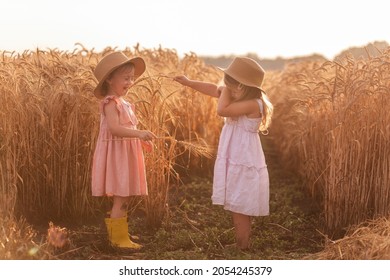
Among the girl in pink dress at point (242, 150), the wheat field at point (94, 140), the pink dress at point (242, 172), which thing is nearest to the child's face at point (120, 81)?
the wheat field at point (94, 140)

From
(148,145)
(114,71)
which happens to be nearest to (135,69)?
(114,71)

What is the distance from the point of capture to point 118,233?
516cm

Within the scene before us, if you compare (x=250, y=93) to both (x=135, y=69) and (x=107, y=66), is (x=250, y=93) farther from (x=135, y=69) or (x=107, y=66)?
(x=107, y=66)

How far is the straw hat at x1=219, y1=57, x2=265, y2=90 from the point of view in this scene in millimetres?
5113

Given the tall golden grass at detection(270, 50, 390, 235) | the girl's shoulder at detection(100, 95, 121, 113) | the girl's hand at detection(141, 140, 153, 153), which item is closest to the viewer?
the girl's shoulder at detection(100, 95, 121, 113)

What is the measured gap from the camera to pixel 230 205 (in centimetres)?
517

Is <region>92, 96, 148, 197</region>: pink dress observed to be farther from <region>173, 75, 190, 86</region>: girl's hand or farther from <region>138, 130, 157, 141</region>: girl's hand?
<region>173, 75, 190, 86</region>: girl's hand

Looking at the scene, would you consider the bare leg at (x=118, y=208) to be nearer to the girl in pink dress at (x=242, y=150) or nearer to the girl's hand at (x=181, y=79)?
the girl in pink dress at (x=242, y=150)

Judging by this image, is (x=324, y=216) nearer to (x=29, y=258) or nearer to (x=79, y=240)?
(x=79, y=240)

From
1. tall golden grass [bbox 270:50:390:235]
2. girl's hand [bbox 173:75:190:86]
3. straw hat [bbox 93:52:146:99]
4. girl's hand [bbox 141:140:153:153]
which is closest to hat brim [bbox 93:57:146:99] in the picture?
straw hat [bbox 93:52:146:99]

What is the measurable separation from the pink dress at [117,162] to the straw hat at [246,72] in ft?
2.64

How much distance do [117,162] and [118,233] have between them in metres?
0.52
